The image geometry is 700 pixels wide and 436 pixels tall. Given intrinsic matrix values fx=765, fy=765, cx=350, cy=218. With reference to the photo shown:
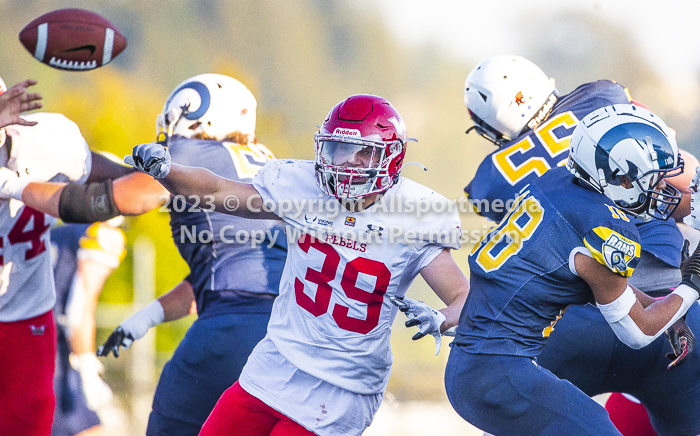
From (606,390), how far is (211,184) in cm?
176

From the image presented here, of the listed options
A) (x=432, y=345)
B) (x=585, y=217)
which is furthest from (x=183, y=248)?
(x=432, y=345)

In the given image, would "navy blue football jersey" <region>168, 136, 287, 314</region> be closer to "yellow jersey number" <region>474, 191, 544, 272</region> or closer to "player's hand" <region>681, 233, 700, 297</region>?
"yellow jersey number" <region>474, 191, 544, 272</region>

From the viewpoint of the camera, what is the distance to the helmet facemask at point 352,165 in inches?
99.8

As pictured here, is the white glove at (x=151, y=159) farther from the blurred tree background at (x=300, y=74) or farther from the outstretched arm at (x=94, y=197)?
the blurred tree background at (x=300, y=74)

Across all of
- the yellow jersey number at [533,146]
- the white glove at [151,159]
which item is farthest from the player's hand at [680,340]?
the white glove at [151,159]

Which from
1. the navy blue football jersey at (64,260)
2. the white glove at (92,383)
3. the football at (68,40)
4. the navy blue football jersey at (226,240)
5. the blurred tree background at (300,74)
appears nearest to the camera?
the navy blue football jersey at (226,240)

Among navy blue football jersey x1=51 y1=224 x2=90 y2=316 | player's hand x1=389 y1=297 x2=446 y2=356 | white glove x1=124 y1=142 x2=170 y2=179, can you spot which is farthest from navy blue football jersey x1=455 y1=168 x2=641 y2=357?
navy blue football jersey x1=51 y1=224 x2=90 y2=316

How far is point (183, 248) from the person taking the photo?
10.9 feet

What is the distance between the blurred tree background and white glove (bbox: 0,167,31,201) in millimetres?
6617

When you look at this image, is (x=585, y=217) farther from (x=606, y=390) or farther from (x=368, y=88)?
(x=368, y=88)

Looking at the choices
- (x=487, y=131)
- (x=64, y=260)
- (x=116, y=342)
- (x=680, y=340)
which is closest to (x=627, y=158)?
(x=680, y=340)

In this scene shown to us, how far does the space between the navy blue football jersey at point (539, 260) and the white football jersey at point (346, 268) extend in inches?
8.5

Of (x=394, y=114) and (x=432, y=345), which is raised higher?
(x=394, y=114)

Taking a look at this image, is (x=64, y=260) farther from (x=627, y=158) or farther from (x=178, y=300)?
(x=627, y=158)
